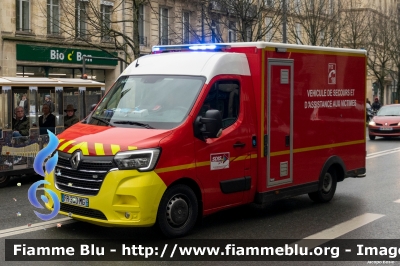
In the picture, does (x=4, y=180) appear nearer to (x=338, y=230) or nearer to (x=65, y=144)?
(x=65, y=144)

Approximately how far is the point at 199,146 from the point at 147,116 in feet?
2.58

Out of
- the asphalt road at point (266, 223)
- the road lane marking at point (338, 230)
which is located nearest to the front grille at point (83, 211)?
the asphalt road at point (266, 223)

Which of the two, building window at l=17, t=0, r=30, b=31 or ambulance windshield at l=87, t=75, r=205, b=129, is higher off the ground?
building window at l=17, t=0, r=30, b=31

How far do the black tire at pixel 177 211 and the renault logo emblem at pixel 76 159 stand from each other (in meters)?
1.11

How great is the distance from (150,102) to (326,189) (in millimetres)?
3849

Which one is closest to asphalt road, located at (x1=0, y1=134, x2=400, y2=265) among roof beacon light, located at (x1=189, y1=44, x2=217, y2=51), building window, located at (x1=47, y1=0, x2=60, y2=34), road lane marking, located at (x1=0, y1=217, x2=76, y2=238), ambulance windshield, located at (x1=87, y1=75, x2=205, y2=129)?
road lane marking, located at (x1=0, y1=217, x2=76, y2=238)

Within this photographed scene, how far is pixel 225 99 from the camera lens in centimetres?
827

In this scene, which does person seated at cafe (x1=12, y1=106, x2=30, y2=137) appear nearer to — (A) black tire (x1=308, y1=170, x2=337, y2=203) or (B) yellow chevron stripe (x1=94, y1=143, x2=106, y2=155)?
(B) yellow chevron stripe (x1=94, y1=143, x2=106, y2=155)

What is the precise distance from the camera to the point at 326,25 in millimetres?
33000

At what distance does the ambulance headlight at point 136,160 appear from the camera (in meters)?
7.08

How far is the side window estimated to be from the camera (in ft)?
26.7

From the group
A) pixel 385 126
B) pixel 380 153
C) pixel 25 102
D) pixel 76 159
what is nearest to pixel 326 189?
pixel 76 159

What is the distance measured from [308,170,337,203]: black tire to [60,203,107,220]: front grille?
422 cm

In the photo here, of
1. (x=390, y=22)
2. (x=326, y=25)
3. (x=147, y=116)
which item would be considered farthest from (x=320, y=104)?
(x=390, y=22)
